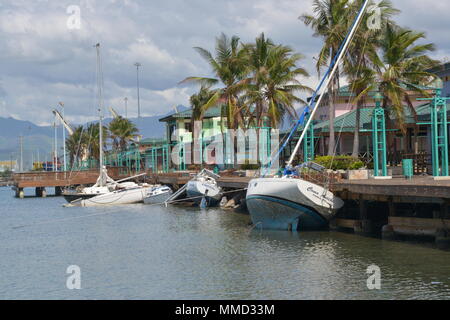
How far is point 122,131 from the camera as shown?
109 metres

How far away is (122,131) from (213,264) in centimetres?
8770

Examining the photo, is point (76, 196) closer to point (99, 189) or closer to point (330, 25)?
point (99, 189)

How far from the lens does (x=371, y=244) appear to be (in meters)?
25.6

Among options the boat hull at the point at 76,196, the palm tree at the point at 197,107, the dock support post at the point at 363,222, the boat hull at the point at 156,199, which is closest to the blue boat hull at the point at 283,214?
the dock support post at the point at 363,222


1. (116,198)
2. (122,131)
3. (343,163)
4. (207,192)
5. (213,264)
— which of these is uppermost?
(122,131)

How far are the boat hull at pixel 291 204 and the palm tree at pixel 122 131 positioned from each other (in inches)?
3144

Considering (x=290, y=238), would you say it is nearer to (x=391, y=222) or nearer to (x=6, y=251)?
(x=391, y=222)

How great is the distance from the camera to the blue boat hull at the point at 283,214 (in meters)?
29.6

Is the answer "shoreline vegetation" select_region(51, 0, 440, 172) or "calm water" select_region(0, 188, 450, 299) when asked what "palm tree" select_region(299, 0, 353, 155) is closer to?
"shoreline vegetation" select_region(51, 0, 440, 172)

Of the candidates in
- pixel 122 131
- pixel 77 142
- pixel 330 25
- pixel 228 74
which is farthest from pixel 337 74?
pixel 77 142
